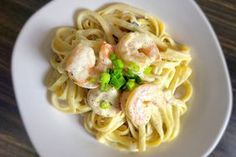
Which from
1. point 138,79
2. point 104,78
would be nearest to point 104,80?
point 104,78

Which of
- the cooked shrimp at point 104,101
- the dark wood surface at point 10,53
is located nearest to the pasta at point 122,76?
the cooked shrimp at point 104,101

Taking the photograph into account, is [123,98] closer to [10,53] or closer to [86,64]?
[86,64]

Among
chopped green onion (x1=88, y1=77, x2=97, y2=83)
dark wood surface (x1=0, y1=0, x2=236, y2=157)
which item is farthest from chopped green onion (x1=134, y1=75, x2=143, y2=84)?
dark wood surface (x1=0, y1=0, x2=236, y2=157)

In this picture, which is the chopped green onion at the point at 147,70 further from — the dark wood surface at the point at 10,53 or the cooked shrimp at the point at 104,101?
the dark wood surface at the point at 10,53

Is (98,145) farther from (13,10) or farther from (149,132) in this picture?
(13,10)

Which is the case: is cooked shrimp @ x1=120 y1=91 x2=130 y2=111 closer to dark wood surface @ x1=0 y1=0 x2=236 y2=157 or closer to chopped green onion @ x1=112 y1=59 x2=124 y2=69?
chopped green onion @ x1=112 y1=59 x2=124 y2=69

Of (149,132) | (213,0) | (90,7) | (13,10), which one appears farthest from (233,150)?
(13,10)
